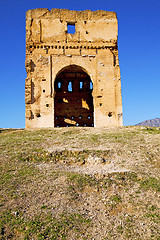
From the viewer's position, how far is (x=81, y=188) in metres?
8.29

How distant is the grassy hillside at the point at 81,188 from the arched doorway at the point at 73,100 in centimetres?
1270

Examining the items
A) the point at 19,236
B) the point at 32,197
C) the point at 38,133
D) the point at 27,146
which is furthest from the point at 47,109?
the point at 19,236

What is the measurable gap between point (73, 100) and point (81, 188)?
61.7 ft

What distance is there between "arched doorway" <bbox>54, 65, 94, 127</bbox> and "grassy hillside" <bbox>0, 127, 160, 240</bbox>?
500 inches

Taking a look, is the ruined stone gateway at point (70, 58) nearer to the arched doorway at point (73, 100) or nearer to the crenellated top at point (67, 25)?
the crenellated top at point (67, 25)

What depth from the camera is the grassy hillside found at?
638cm

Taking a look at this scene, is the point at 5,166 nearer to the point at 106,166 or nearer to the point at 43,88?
the point at 106,166

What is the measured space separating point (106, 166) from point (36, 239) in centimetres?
474

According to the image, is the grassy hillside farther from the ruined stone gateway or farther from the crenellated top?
the crenellated top

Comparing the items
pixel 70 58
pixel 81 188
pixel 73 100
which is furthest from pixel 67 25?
pixel 81 188

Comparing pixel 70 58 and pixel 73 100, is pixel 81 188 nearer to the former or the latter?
pixel 70 58

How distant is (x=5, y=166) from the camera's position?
32.3 ft

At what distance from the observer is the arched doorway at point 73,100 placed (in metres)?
26.1

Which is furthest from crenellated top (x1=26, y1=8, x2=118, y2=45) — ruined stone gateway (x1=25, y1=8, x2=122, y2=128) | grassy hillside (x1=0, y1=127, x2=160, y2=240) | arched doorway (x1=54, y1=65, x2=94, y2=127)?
grassy hillside (x1=0, y1=127, x2=160, y2=240)
